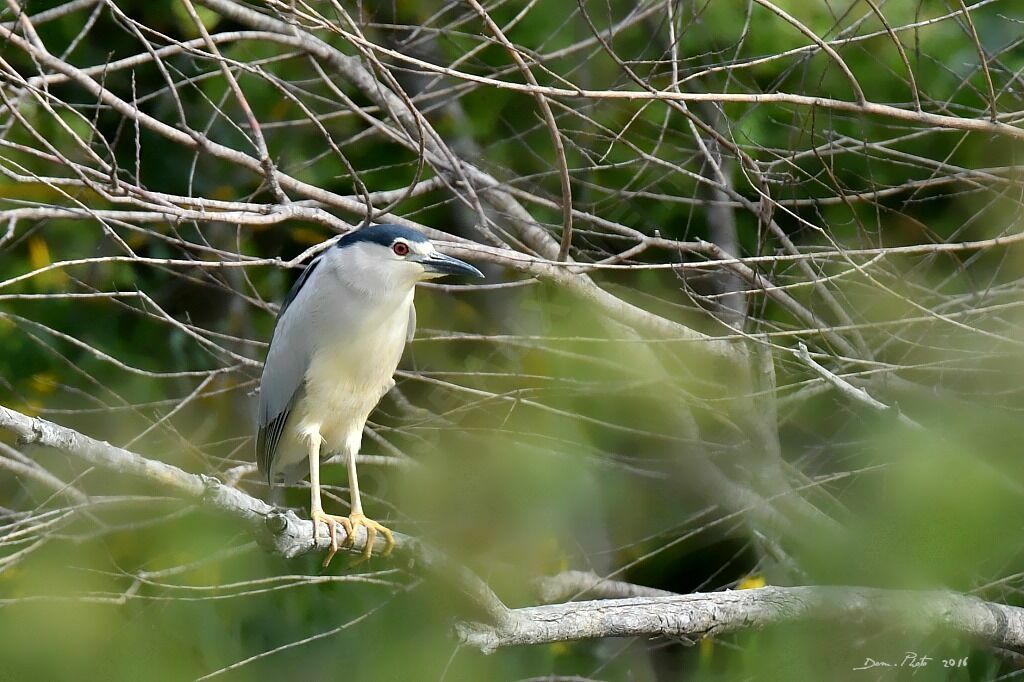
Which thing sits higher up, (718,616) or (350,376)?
(350,376)

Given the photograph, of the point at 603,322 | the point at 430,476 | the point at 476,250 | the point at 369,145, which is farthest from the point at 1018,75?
the point at 369,145

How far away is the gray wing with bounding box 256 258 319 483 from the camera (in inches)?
120

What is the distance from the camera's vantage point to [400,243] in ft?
9.39

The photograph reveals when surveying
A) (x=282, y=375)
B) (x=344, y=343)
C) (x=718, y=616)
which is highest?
(x=344, y=343)

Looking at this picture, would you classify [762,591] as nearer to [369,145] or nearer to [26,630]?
[26,630]

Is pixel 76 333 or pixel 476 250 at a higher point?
pixel 476 250

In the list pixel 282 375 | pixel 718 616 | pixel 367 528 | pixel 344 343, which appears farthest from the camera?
pixel 282 375

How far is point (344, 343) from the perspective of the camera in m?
3.00

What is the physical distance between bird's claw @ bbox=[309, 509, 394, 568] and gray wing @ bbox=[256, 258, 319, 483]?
16.6 inches

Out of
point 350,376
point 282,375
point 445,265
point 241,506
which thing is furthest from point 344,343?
point 241,506

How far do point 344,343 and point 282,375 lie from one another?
9.3 inches

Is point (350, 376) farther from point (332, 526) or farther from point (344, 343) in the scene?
point (332, 526)

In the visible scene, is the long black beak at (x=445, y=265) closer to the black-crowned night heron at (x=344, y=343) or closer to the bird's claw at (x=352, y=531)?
the black-crowned night heron at (x=344, y=343)

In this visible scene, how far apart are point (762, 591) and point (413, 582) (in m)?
0.89
